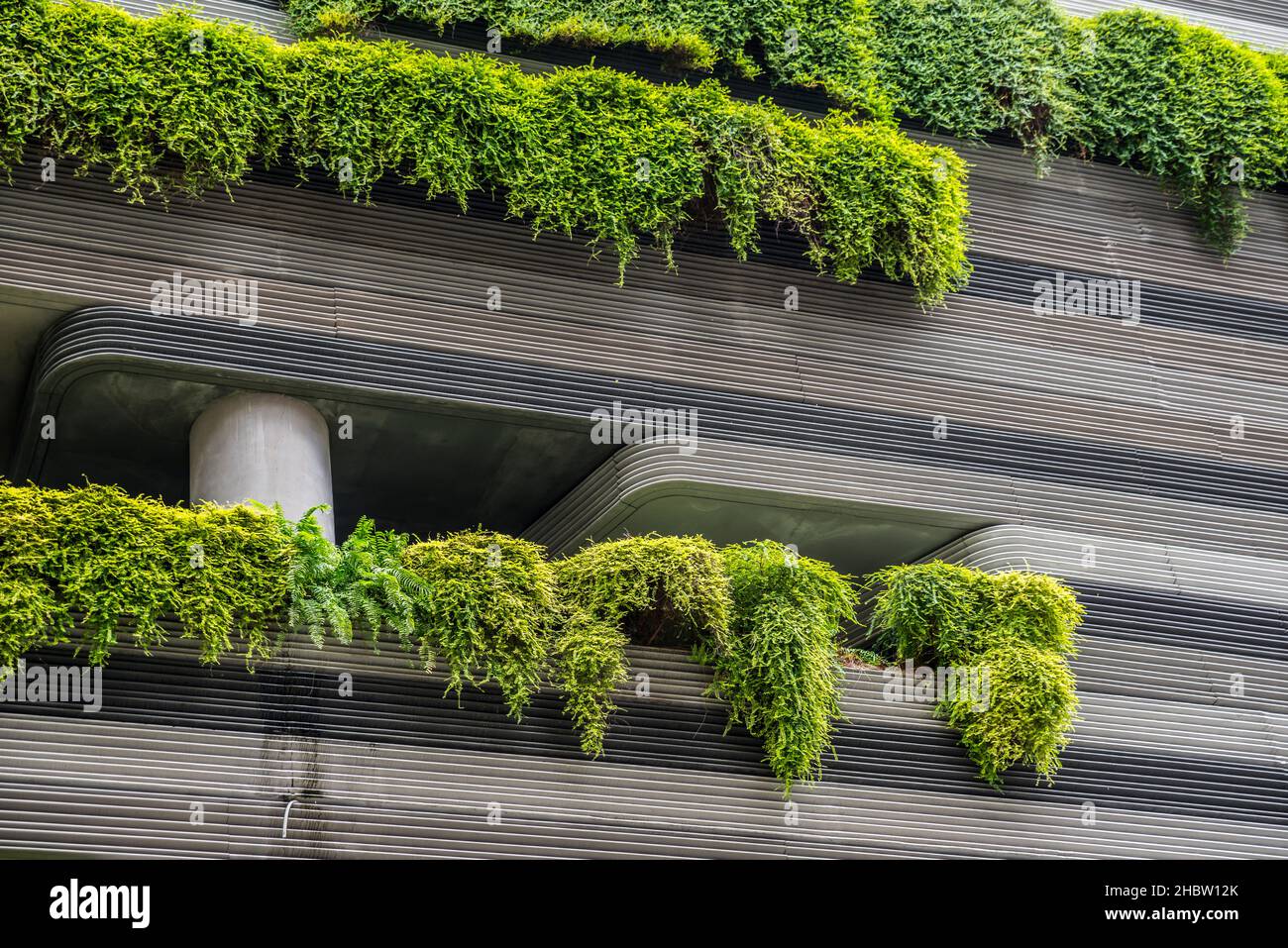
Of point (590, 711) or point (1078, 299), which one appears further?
point (1078, 299)

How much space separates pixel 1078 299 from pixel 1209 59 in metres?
3.44

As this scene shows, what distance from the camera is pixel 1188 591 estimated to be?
15.4m

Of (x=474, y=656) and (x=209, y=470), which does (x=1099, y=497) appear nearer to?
(x=474, y=656)

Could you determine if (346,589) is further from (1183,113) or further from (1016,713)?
(1183,113)

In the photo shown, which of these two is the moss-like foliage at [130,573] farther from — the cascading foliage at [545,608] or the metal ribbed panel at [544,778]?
the metal ribbed panel at [544,778]

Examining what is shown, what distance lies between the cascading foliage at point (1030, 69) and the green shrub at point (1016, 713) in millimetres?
5980

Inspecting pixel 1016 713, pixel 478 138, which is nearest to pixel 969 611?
pixel 1016 713

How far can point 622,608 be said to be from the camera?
13188 millimetres

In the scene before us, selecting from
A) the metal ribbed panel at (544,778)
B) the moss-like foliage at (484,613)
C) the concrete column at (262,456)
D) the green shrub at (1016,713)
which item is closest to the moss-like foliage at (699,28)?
the concrete column at (262,456)

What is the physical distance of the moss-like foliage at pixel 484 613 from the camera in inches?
489

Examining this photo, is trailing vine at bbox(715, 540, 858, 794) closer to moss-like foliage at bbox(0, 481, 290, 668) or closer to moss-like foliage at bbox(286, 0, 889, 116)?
moss-like foliage at bbox(0, 481, 290, 668)

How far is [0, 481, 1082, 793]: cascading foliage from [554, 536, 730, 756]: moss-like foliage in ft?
0.05

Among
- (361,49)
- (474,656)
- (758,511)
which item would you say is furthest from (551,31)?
(474,656)

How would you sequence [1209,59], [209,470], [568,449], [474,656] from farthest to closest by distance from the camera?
1. [1209,59]
2. [568,449]
3. [209,470]
4. [474,656]
